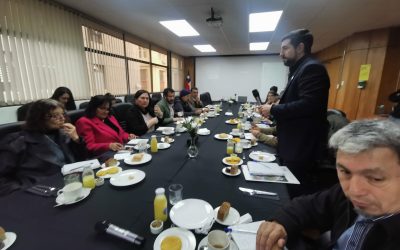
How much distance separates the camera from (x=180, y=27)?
14.6 feet

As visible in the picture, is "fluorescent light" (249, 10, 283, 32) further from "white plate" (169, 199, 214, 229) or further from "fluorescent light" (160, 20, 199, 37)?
"white plate" (169, 199, 214, 229)

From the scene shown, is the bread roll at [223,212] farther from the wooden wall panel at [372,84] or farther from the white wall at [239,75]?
the white wall at [239,75]

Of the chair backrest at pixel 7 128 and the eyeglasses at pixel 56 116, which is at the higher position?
the eyeglasses at pixel 56 116

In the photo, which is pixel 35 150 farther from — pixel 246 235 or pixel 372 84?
pixel 372 84

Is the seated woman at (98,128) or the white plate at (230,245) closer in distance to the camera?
the white plate at (230,245)

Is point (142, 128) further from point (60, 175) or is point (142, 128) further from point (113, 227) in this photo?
point (113, 227)

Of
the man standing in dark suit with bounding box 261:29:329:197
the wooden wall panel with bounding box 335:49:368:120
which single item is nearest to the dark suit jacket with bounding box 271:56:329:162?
the man standing in dark suit with bounding box 261:29:329:197

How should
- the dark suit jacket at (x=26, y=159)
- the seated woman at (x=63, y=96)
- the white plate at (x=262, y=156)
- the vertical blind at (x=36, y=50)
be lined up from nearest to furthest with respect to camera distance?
Result: the dark suit jacket at (x=26, y=159) → the white plate at (x=262, y=156) → the vertical blind at (x=36, y=50) → the seated woman at (x=63, y=96)

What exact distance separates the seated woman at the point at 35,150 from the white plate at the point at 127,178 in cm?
52

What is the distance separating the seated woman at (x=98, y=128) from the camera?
198 cm

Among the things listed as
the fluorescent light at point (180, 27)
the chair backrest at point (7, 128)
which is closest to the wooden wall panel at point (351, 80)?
the fluorescent light at point (180, 27)

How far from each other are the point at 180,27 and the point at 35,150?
156 inches

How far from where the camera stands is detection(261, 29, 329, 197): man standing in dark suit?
152 cm

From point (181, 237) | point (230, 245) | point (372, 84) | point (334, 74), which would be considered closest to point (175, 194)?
point (181, 237)
